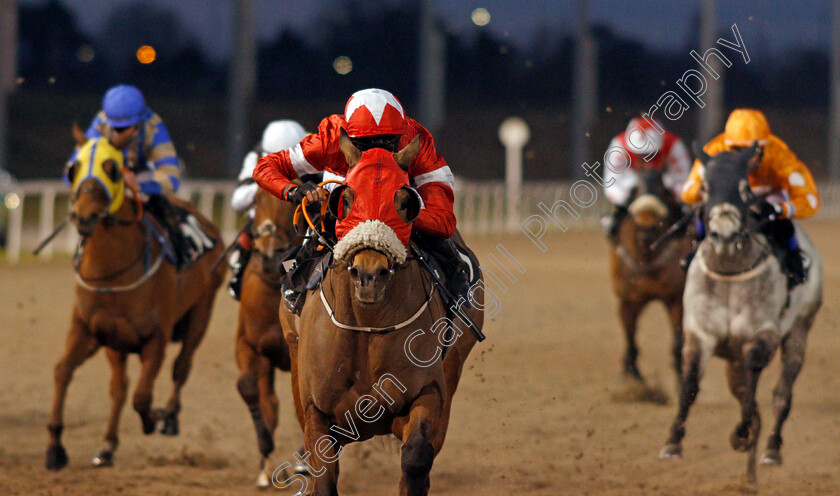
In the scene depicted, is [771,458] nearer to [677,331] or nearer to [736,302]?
[736,302]

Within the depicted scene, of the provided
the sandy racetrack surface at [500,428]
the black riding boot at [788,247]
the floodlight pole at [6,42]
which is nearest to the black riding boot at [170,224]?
the sandy racetrack surface at [500,428]

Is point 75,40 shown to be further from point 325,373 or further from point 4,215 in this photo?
point 325,373

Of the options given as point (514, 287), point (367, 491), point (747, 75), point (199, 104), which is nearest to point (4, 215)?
point (514, 287)

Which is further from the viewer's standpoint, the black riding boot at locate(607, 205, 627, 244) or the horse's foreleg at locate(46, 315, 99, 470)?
the black riding boot at locate(607, 205, 627, 244)

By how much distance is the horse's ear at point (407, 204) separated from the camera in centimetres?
345

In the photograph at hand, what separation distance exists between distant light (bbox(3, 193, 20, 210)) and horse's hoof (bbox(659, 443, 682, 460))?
10.8 metres

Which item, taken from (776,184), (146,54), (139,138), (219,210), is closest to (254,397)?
(139,138)

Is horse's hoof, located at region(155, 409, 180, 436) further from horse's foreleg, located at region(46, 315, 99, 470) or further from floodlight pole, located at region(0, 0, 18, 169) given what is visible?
floodlight pole, located at region(0, 0, 18, 169)

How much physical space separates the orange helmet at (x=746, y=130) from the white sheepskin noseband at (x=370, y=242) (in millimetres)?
3460

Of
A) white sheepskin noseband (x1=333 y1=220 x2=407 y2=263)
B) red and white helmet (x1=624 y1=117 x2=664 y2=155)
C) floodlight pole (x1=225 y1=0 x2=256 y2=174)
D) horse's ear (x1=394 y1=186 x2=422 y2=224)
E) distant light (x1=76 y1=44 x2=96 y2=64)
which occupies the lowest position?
white sheepskin noseband (x1=333 y1=220 x2=407 y2=263)

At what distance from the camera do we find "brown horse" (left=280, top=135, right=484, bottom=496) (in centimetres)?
361

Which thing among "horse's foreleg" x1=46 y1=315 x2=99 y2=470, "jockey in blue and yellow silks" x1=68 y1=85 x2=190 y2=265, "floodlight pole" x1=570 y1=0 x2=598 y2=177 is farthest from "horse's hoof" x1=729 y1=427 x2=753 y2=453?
"floodlight pole" x1=570 y1=0 x2=598 y2=177

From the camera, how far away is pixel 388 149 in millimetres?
3814

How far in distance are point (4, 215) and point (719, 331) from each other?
11.2 meters
